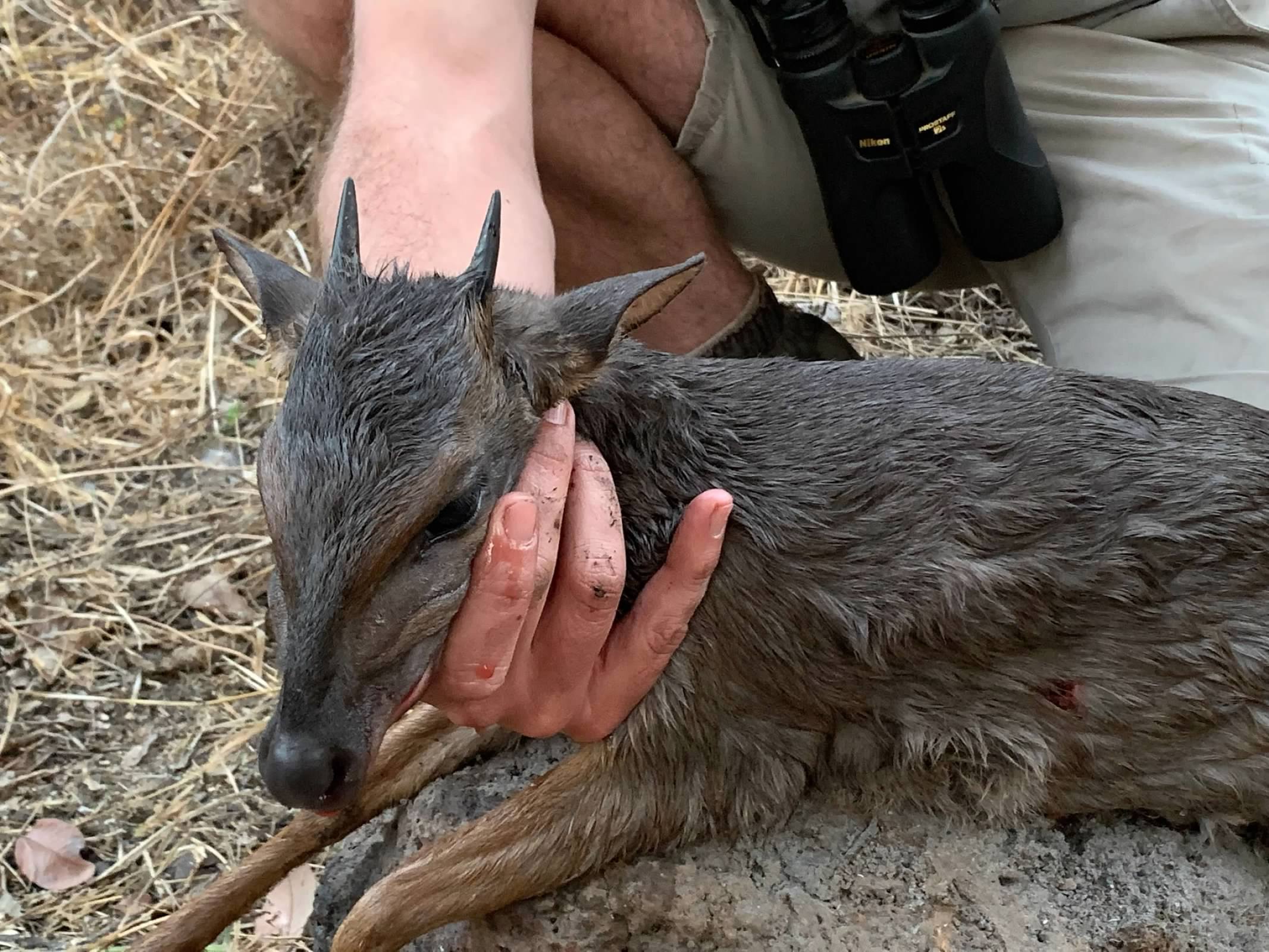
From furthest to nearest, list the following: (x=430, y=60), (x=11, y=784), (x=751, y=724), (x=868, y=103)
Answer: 1. (x=11, y=784)
2. (x=868, y=103)
3. (x=430, y=60)
4. (x=751, y=724)

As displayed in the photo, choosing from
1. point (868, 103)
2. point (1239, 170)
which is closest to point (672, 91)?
point (868, 103)

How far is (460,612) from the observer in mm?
1968

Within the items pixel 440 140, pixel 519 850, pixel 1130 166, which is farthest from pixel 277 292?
pixel 1130 166

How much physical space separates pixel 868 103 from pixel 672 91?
743mm

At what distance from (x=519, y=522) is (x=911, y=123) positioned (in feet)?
5.82

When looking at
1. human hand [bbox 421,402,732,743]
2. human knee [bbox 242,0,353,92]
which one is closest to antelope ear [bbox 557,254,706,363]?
human hand [bbox 421,402,732,743]

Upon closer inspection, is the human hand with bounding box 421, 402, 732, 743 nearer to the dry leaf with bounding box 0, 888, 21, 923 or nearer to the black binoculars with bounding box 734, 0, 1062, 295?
the black binoculars with bounding box 734, 0, 1062, 295

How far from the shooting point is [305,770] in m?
1.73

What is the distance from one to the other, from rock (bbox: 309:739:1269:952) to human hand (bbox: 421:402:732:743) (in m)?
0.42

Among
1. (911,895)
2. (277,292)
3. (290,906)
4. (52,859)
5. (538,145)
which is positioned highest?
(277,292)

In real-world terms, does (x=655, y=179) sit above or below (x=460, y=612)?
below

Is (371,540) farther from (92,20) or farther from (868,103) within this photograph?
(92,20)

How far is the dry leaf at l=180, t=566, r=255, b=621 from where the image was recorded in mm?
3996

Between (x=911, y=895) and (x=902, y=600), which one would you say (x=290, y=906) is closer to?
(x=911, y=895)
